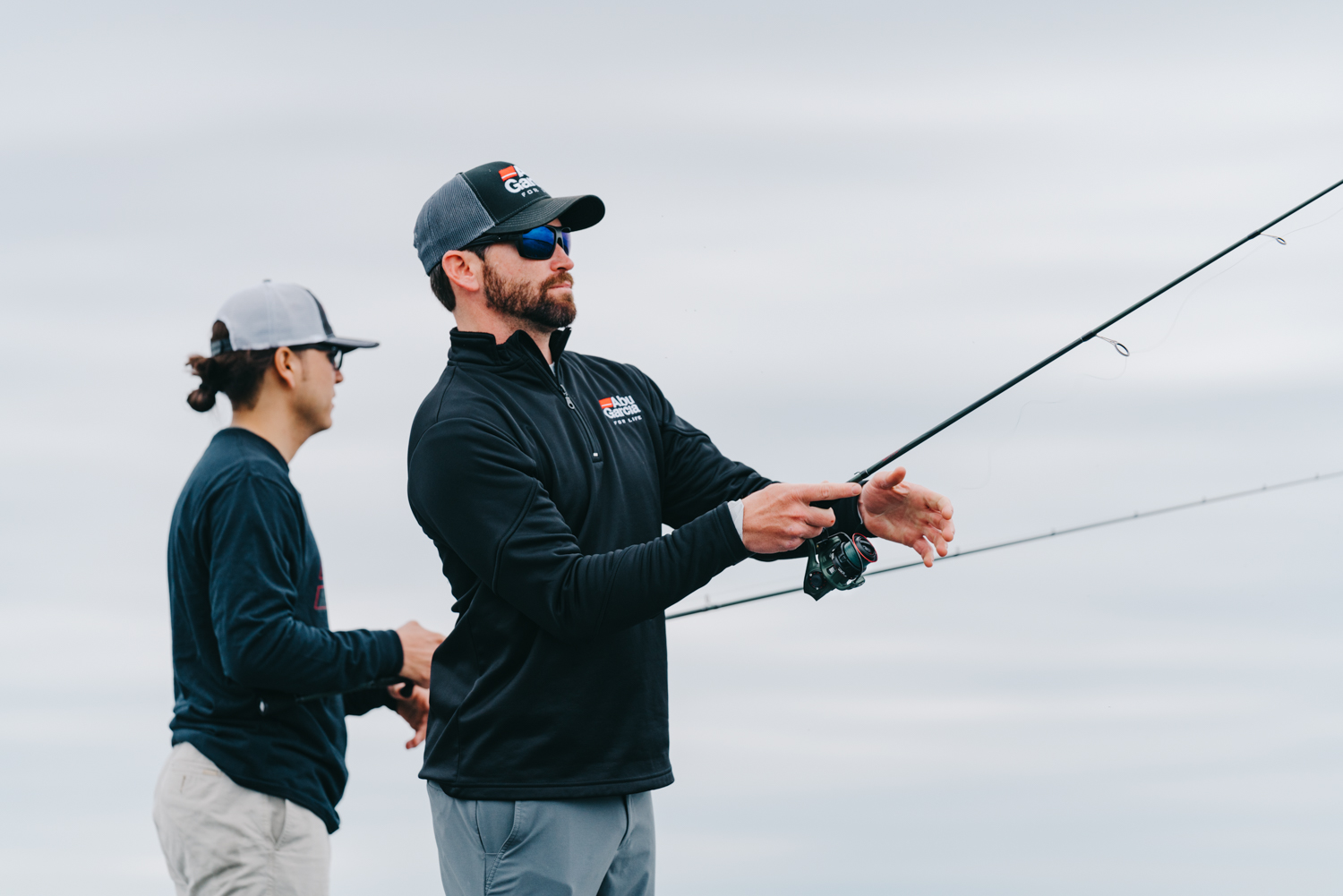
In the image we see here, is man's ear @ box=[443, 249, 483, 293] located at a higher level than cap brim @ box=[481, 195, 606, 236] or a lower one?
lower

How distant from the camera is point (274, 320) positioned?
3609 millimetres

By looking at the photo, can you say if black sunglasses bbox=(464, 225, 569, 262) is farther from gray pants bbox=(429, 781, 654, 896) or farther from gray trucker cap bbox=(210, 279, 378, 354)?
gray pants bbox=(429, 781, 654, 896)

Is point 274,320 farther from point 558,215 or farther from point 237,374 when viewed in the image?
point 558,215

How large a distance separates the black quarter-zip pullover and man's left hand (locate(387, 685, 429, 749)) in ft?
2.42

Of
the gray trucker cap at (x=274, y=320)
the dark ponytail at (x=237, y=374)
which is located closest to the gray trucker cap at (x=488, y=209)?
the gray trucker cap at (x=274, y=320)

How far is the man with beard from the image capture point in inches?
109

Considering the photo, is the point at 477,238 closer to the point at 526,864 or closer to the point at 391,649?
the point at 391,649

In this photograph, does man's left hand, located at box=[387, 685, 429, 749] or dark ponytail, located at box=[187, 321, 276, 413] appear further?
man's left hand, located at box=[387, 685, 429, 749]

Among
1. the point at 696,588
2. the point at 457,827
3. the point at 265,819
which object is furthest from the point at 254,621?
→ the point at 696,588

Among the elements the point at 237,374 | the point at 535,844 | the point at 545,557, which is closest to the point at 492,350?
the point at 545,557

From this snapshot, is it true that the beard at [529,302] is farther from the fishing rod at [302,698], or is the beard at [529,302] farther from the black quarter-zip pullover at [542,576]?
the fishing rod at [302,698]

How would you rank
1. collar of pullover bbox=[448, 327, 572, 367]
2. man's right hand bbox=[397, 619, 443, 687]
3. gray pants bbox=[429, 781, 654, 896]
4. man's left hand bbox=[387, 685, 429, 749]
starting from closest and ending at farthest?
gray pants bbox=[429, 781, 654, 896] → collar of pullover bbox=[448, 327, 572, 367] → man's right hand bbox=[397, 619, 443, 687] → man's left hand bbox=[387, 685, 429, 749]

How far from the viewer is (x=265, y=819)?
334cm

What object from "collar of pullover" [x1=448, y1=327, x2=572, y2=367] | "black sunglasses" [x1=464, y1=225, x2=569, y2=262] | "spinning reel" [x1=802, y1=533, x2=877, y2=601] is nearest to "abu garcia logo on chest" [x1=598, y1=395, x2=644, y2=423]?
"collar of pullover" [x1=448, y1=327, x2=572, y2=367]
